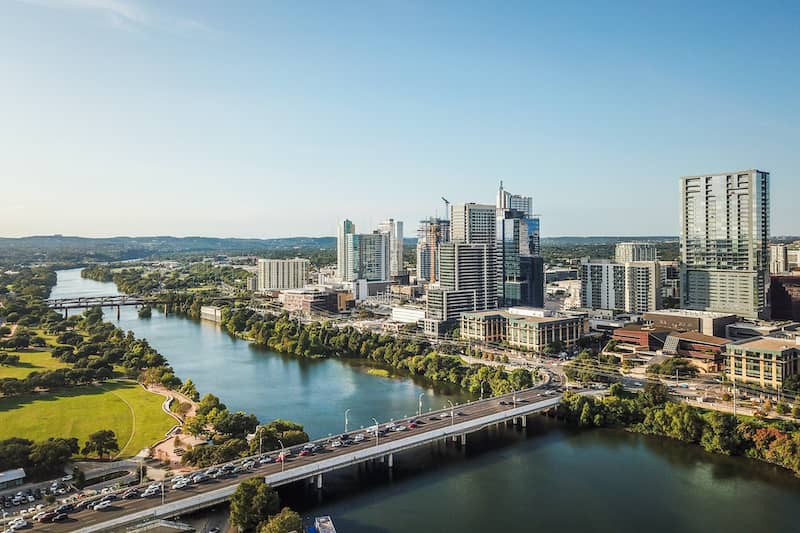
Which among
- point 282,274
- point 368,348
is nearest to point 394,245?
point 282,274

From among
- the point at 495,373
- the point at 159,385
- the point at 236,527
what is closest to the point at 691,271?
the point at 495,373

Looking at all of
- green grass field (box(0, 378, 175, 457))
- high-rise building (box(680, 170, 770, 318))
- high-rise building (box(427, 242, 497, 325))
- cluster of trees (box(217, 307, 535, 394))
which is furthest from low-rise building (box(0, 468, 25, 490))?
high-rise building (box(680, 170, 770, 318))

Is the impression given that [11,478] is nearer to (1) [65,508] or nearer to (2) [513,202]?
(1) [65,508]

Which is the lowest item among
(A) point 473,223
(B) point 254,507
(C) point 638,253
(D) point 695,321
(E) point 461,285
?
(B) point 254,507

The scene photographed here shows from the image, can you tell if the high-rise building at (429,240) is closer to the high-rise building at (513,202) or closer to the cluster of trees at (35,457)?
the high-rise building at (513,202)

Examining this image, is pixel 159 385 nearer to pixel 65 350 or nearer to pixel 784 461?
pixel 65 350

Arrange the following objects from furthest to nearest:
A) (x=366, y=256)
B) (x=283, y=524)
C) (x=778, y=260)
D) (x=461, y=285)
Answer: (x=366, y=256)
(x=778, y=260)
(x=461, y=285)
(x=283, y=524)
